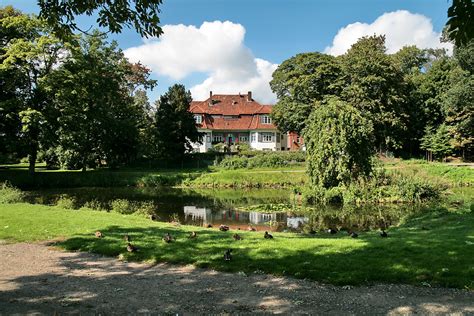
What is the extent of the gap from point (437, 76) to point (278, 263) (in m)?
56.3

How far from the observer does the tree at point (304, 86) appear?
52.0 meters

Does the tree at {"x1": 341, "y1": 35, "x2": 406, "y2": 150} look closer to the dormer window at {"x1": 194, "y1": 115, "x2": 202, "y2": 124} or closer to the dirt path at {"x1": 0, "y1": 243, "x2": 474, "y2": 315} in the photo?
the dormer window at {"x1": 194, "y1": 115, "x2": 202, "y2": 124}

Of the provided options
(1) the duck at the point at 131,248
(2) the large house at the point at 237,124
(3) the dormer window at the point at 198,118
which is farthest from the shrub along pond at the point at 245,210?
(3) the dormer window at the point at 198,118

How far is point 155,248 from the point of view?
10.8 metres

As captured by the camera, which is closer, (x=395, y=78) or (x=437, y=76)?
(x=395, y=78)

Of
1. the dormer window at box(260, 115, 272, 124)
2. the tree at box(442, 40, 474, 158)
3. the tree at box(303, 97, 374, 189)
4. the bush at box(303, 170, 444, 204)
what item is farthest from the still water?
the dormer window at box(260, 115, 272, 124)

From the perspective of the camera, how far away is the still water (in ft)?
69.2

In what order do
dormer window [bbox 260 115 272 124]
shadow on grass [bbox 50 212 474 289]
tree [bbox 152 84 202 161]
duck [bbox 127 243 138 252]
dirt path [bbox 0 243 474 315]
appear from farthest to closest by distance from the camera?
dormer window [bbox 260 115 272 124] → tree [bbox 152 84 202 161] → duck [bbox 127 243 138 252] → shadow on grass [bbox 50 212 474 289] → dirt path [bbox 0 243 474 315]

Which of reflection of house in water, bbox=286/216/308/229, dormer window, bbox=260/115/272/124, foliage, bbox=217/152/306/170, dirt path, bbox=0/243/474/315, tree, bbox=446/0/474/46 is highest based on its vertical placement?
dormer window, bbox=260/115/272/124

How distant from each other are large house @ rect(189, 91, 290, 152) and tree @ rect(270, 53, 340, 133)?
15.0m

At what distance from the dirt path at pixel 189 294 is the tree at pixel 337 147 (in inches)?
748

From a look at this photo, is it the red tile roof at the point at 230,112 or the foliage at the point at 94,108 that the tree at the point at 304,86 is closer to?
the red tile roof at the point at 230,112

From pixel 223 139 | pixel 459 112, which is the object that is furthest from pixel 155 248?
pixel 223 139

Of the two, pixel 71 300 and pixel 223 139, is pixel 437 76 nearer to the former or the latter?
pixel 223 139
